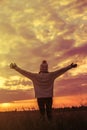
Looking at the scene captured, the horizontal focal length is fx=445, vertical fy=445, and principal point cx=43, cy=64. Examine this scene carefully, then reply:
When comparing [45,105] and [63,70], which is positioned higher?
[63,70]

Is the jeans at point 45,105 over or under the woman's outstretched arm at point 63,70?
under

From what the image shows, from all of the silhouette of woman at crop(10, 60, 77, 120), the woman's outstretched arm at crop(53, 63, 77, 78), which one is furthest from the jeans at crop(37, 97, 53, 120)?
the woman's outstretched arm at crop(53, 63, 77, 78)

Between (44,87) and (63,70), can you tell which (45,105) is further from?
(63,70)

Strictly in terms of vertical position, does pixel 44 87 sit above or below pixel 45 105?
above

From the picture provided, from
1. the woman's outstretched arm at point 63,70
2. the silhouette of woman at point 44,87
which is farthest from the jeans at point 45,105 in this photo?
the woman's outstretched arm at point 63,70

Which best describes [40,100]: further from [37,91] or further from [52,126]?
[52,126]

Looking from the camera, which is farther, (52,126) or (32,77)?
(32,77)

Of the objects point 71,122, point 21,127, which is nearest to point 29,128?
point 21,127

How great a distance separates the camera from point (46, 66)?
14.3m

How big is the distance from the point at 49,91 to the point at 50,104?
44cm

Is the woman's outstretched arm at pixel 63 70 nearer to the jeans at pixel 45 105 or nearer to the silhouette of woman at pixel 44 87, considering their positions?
the silhouette of woman at pixel 44 87

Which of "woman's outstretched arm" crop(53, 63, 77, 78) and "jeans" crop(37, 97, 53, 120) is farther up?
"woman's outstretched arm" crop(53, 63, 77, 78)

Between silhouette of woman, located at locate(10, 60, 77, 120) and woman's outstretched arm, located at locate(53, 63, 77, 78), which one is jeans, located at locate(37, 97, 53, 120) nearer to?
silhouette of woman, located at locate(10, 60, 77, 120)

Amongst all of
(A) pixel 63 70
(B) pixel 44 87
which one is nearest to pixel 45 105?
(B) pixel 44 87
